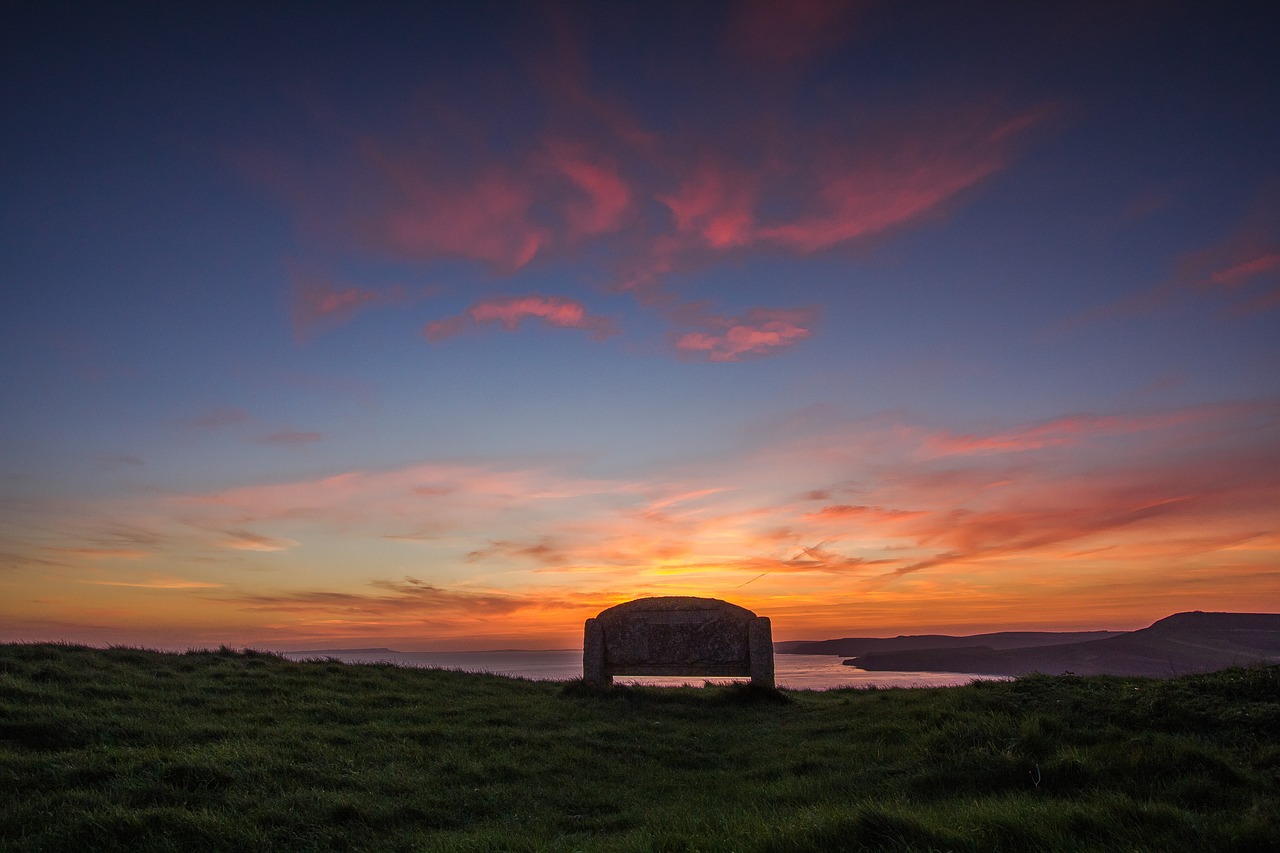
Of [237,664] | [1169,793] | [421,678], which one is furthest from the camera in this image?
[421,678]

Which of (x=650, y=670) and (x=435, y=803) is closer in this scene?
(x=435, y=803)

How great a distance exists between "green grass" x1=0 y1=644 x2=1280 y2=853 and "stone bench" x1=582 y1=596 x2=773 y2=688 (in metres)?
2.94

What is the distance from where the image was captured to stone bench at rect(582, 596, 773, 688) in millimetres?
18984

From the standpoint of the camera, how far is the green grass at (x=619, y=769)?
642cm

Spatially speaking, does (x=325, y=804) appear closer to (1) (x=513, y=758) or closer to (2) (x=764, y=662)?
(1) (x=513, y=758)

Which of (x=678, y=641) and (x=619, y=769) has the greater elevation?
(x=678, y=641)

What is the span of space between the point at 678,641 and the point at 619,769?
26.4 feet

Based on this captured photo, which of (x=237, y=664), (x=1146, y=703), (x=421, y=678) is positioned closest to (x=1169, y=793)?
(x=1146, y=703)

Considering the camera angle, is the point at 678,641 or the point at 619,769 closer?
the point at 619,769

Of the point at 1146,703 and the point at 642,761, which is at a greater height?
the point at 1146,703

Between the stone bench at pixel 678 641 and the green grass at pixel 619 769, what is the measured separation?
2.94 m

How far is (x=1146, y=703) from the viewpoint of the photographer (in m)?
10.1

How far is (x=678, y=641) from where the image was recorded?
19.3m

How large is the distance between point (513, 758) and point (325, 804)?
3.90 meters
